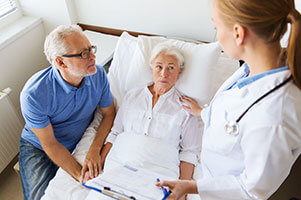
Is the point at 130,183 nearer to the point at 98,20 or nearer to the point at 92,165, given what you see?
the point at 92,165

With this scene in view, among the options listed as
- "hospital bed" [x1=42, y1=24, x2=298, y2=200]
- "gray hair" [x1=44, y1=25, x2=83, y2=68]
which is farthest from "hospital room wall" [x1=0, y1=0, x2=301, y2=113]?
"gray hair" [x1=44, y1=25, x2=83, y2=68]

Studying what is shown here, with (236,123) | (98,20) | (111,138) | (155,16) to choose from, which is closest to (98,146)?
(111,138)

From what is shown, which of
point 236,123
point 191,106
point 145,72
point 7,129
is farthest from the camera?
point 7,129

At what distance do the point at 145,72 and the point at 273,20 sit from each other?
3.32 ft

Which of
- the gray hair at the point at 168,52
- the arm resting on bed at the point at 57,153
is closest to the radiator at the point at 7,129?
the arm resting on bed at the point at 57,153

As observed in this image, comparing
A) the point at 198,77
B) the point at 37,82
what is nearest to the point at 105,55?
the point at 37,82

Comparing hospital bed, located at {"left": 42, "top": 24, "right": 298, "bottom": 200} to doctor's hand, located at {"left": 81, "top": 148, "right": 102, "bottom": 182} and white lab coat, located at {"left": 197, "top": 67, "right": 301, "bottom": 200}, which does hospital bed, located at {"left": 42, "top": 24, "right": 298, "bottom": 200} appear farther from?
white lab coat, located at {"left": 197, "top": 67, "right": 301, "bottom": 200}

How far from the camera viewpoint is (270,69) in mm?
712

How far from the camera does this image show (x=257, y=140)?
2.18 feet

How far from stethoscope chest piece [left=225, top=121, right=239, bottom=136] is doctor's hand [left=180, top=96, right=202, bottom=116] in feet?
1.80

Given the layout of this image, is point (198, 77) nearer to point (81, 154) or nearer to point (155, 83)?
point (155, 83)

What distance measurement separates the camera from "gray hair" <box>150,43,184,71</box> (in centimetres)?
144

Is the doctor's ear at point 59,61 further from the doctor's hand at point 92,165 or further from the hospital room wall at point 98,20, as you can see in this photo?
the hospital room wall at point 98,20

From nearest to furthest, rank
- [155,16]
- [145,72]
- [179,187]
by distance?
[179,187], [145,72], [155,16]
